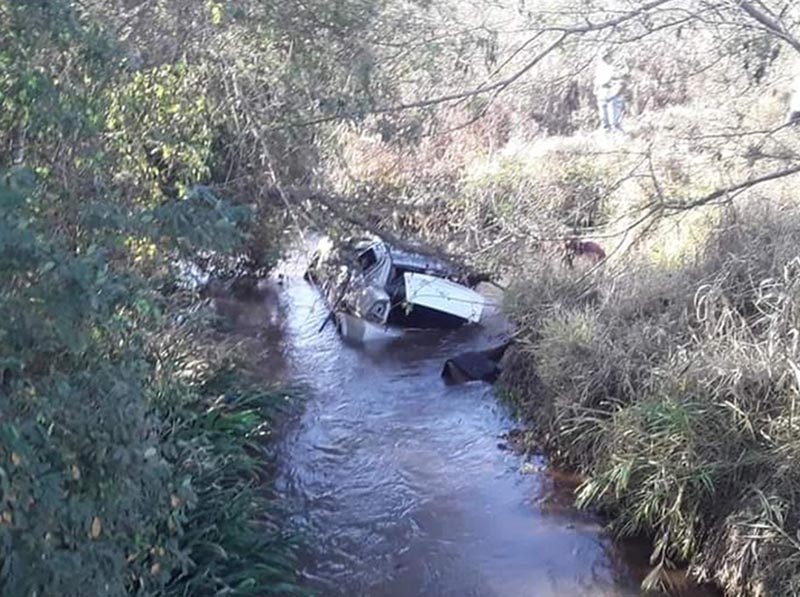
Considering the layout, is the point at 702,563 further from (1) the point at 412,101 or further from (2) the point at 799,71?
(2) the point at 799,71

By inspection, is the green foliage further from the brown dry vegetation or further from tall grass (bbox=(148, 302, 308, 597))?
the brown dry vegetation

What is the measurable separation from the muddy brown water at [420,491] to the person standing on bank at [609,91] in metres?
2.88

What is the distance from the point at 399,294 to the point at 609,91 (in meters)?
3.30

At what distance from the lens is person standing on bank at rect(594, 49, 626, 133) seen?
1019cm

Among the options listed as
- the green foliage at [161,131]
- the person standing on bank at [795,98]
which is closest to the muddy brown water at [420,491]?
the green foliage at [161,131]

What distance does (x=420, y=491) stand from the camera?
8.91 m

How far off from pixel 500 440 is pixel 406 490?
4.24ft

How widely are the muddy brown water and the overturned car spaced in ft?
0.92

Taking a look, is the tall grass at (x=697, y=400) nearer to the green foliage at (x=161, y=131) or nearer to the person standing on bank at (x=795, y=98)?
the person standing on bank at (x=795, y=98)

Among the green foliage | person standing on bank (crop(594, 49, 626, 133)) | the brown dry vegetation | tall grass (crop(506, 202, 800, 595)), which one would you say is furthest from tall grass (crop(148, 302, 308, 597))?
person standing on bank (crop(594, 49, 626, 133))

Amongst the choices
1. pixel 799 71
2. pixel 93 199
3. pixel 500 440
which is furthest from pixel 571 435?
pixel 93 199

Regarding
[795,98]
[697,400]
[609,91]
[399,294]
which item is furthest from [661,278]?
[399,294]

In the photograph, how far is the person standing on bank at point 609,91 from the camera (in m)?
10.2

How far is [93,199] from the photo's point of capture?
214 inches
